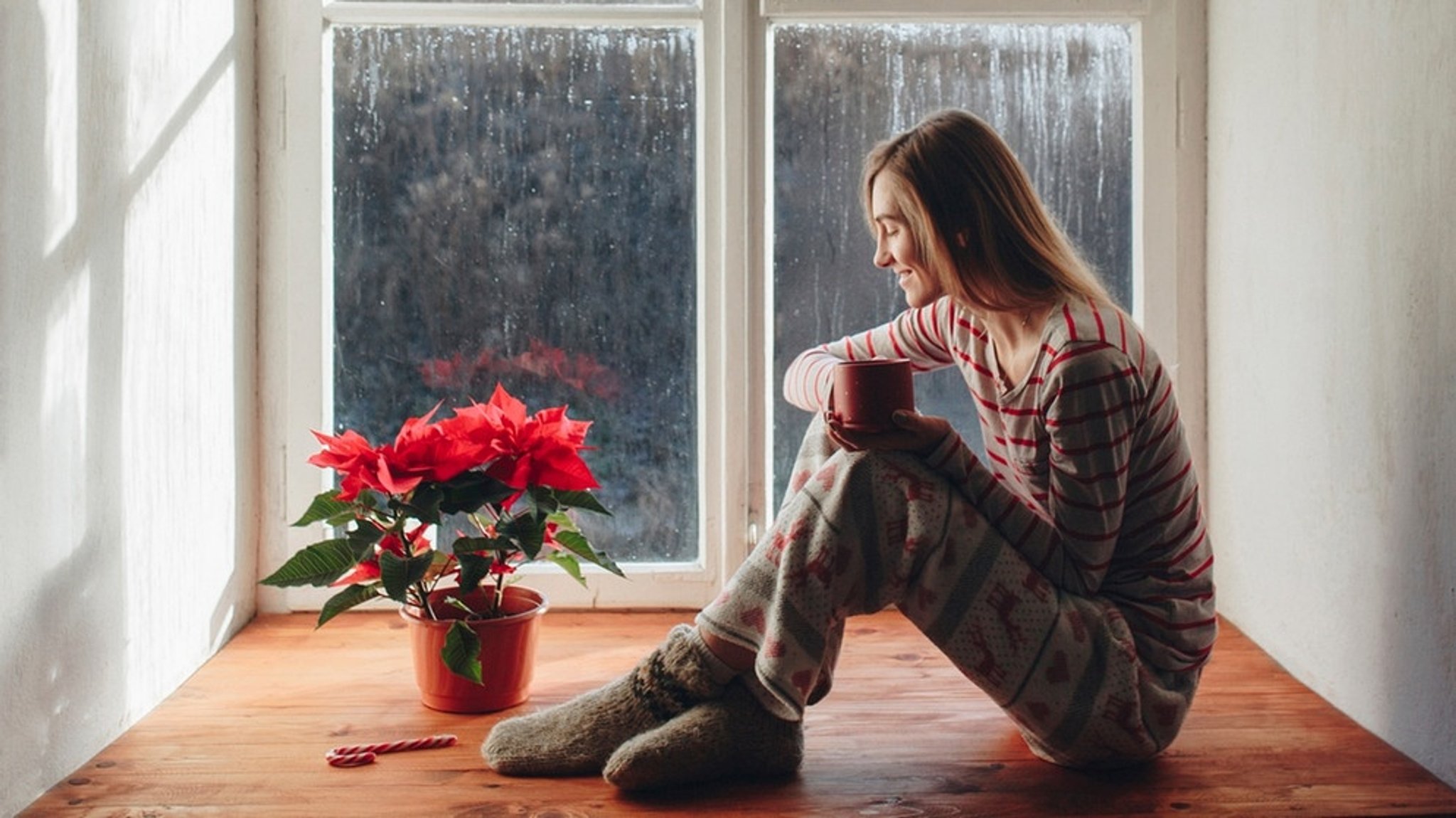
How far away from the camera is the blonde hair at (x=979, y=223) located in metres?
1.53

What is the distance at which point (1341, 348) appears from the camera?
1.72 metres

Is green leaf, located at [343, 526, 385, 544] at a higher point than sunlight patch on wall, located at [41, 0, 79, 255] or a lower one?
lower

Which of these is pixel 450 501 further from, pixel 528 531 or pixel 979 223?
pixel 979 223

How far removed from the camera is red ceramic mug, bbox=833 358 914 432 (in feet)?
4.69

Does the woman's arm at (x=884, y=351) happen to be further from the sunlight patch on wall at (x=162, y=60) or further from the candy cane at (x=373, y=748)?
the sunlight patch on wall at (x=162, y=60)

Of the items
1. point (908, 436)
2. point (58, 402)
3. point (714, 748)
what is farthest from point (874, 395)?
point (58, 402)

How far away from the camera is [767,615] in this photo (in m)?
1.42

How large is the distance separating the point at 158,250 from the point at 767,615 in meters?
1.01

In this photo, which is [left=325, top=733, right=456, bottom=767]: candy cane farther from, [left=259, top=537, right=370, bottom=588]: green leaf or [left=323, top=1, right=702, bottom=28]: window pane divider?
[left=323, top=1, right=702, bottom=28]: window pane divider

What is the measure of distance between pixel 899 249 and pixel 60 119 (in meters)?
0.99

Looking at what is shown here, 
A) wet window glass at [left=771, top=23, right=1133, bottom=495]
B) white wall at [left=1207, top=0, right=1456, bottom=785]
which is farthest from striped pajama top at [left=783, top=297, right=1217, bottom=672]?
wet window glass at [left=771, top=23, right=1133, bottom=495]

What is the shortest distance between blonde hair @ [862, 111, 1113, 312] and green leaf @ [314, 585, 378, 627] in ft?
2.60

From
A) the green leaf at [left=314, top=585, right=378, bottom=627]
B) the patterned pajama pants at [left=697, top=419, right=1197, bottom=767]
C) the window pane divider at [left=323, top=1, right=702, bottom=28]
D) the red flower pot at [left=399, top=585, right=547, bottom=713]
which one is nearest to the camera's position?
the patterned pajama pants at [left=697, top=419, right=1197, bottom=767]

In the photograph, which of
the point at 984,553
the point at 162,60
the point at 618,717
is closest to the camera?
the point at 984,553
